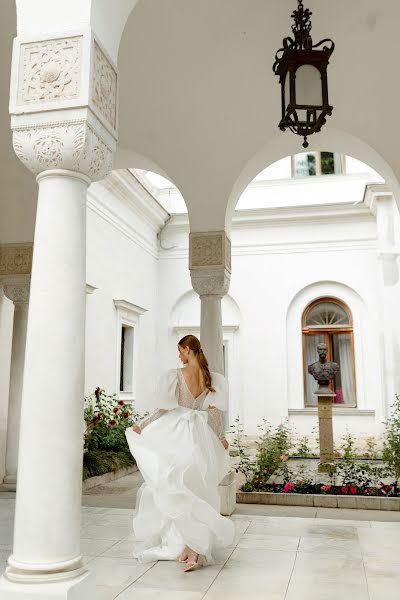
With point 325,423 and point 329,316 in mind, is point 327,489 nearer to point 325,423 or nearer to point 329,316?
point 325,423

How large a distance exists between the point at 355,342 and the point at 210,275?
8860 millimetres

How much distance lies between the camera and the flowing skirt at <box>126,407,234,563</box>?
13.9 feet

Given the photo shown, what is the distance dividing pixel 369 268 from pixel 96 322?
756 cm

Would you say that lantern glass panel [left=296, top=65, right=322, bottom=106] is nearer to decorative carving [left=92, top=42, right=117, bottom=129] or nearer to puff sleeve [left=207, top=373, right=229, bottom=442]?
decorative carving [left=92, top=42, right=117, bottom=129]

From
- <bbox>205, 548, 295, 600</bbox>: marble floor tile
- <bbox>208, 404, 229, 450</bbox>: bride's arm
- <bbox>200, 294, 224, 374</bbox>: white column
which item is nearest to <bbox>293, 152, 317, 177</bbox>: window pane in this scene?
<bbox>200, 294, 224, 374</bbox>: white column

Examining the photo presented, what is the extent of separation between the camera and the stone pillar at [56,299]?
294 cm

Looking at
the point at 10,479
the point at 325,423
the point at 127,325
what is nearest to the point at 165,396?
the point at 10,479

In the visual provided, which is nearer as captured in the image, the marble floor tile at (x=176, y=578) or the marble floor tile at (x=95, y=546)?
the marble floor tile at (x=176, y=578)

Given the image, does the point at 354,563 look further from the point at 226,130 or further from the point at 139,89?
the point at 139,89

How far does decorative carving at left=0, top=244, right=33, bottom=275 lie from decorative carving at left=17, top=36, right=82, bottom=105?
4.89m

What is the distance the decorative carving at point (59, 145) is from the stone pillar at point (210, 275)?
412 cm

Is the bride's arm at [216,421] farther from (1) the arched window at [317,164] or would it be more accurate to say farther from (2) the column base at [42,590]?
(1) the arched window at [317,164]

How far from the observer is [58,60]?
133 inches

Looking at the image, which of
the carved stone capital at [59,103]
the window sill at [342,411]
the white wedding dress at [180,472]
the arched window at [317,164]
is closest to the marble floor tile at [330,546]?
the white wedding dress at [180,472]
